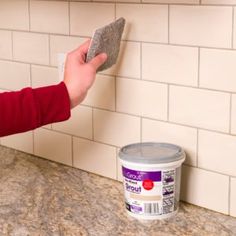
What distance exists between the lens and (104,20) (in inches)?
50.3

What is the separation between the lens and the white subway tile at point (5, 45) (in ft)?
5.04

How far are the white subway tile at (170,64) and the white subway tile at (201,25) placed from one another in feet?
0.07

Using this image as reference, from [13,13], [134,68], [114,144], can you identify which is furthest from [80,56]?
[13,13]

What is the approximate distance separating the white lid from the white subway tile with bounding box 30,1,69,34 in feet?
1.16

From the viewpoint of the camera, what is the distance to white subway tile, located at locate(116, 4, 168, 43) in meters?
1.17

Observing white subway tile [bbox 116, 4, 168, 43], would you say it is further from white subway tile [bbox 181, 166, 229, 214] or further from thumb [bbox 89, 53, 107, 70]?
white subway tile [bbox 181, 166, 229, 214]

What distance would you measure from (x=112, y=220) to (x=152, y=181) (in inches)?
4.7

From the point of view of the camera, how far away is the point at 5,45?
1552 mm

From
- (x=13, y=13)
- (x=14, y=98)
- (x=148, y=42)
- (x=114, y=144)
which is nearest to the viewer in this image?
(x=14, y=98)

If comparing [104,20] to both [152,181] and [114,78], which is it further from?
[152,181]

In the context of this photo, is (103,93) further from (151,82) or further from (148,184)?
(148,184)

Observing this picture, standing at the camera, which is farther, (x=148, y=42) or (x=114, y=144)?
(x=114, y=144)

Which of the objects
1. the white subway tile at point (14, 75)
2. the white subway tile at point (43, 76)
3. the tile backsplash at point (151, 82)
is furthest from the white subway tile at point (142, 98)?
the white subway tile at point (14, 75)

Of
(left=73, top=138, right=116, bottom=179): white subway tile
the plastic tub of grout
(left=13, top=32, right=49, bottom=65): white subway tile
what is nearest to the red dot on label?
the plastic tub of grout
